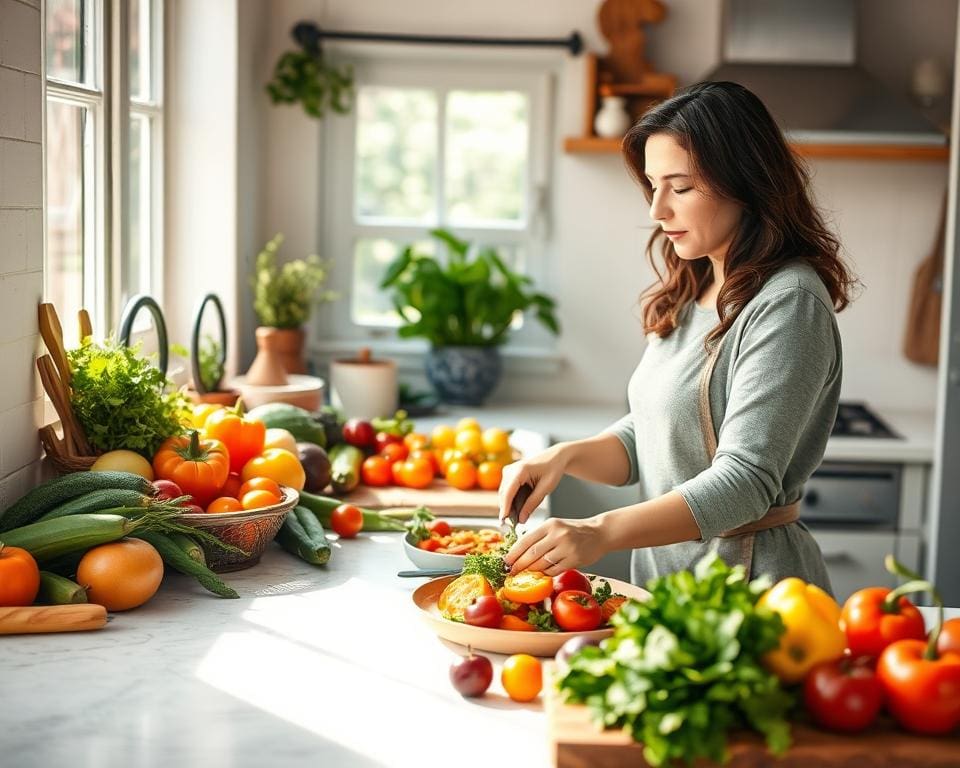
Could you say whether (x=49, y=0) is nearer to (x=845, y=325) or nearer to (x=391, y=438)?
(x=391, y=438)

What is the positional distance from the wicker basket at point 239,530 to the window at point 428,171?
2218mm

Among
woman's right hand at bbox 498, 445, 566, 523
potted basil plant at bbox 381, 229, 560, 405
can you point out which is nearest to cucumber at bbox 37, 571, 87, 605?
woman's right hand at bbox 498, 445, 566, 523

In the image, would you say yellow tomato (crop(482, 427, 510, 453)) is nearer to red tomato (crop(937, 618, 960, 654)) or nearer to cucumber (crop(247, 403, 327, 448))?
cucumber (crop(247, 403, 327, 448))

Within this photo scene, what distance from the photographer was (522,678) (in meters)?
1.44

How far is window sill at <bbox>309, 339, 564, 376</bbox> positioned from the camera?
13.6ft

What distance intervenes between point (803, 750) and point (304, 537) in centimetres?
111

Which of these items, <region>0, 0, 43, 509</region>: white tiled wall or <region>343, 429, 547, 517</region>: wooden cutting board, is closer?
<region>0, 0, 43, 509</region>: white tiled wall

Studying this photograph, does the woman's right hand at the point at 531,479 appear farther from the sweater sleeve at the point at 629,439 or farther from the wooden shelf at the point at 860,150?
the wooden shelf at the point at 860,150

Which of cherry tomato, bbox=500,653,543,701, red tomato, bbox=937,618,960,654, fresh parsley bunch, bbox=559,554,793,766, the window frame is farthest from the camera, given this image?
the window frame

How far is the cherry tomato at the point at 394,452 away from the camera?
2773 mm

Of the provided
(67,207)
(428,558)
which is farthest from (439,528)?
(67,207)

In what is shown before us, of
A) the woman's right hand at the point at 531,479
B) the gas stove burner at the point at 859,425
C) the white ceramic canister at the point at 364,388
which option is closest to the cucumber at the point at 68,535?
the woman's right hand at the point at 531,479

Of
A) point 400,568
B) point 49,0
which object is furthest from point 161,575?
point 49,0

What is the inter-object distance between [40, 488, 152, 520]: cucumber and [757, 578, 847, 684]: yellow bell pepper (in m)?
1.02
